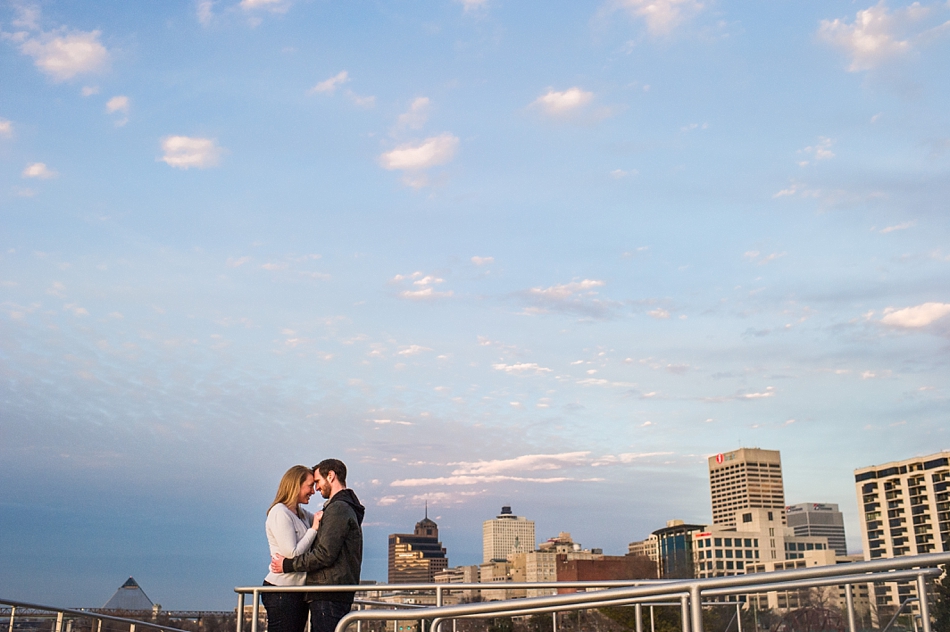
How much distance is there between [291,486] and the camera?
20.3ft

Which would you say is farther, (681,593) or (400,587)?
(400,587)

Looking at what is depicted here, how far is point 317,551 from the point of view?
19.9 ft

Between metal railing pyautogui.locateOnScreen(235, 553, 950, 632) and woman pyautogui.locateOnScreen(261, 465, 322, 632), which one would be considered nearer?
metal railing pyautogui.locateOnScreen(235, 553, 950, 632)

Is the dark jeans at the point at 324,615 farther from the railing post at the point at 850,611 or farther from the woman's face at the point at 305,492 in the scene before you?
the railing post at the point at 850,611

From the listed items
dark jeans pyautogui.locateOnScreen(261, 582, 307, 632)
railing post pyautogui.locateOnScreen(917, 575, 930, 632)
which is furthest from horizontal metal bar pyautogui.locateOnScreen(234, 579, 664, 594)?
railing post pyautogui.locateOnScreen(917, 575, 930, 632)

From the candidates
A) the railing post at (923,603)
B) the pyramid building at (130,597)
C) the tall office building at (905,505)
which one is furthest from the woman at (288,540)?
the tall office building at (905,505)

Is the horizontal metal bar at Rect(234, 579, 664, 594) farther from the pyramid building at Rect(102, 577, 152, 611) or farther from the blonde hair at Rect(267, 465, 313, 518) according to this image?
the pyramid building at Rect(102, 577, 152, 611)

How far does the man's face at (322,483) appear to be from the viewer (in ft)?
20.6

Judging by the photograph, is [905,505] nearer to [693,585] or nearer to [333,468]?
[333,468]

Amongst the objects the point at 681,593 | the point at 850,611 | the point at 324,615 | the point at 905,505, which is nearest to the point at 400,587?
the point at 324,615

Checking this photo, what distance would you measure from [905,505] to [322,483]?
552ft

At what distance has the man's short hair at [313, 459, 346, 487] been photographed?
20.5 ft

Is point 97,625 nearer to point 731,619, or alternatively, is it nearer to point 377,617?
point 731,619

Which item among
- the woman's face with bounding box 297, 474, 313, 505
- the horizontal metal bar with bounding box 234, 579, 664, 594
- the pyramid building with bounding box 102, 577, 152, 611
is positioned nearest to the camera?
the horizontal metal bar with bounding box 234, 579, 664, 594
